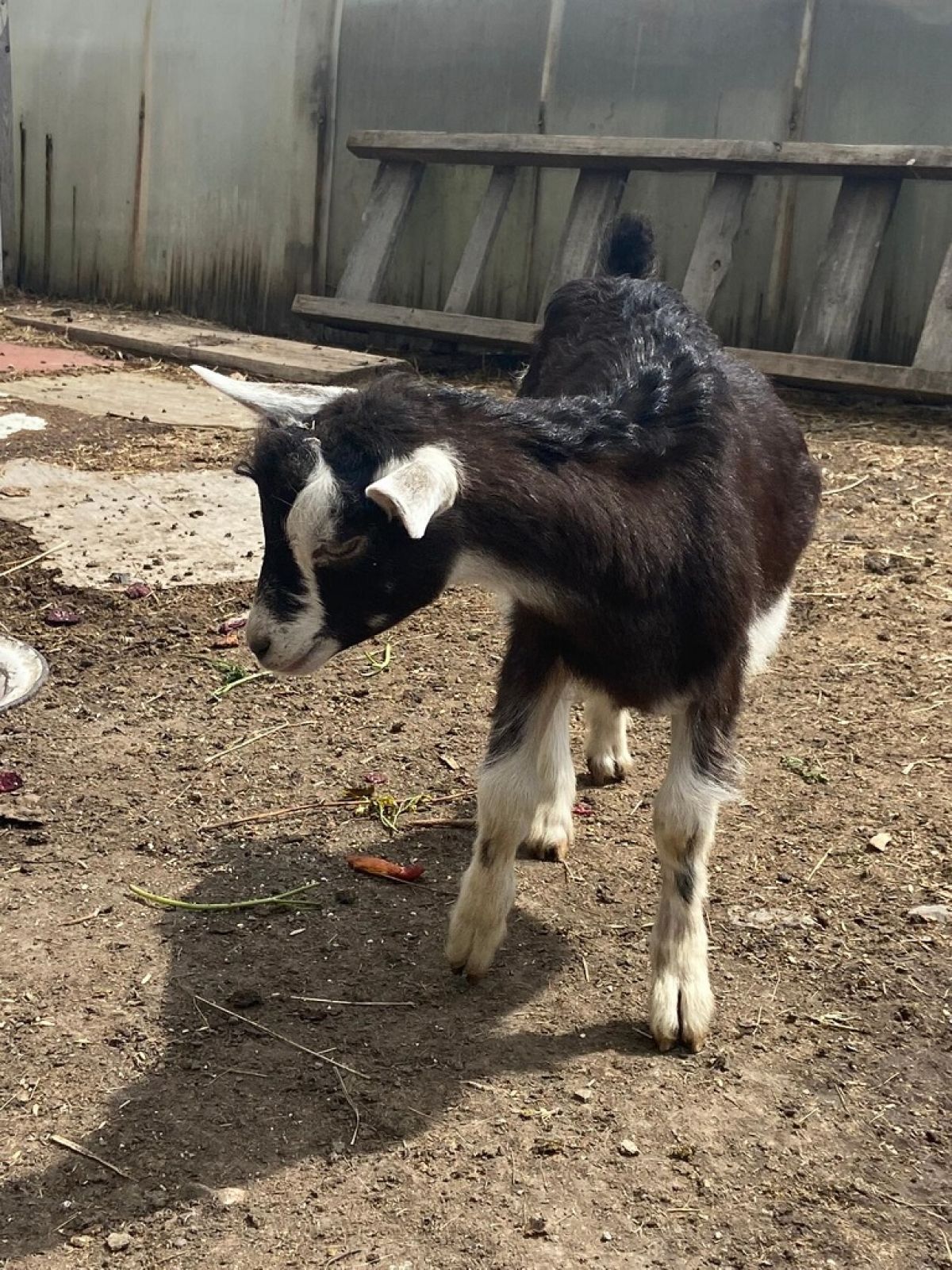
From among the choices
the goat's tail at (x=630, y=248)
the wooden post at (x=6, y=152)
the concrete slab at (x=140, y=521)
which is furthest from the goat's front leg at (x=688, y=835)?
the wooden post at (x=6, y=152)

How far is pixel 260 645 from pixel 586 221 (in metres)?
6.27

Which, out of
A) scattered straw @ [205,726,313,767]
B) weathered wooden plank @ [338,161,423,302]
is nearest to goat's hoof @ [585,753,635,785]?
scattered straw @ [205,726,313,767]

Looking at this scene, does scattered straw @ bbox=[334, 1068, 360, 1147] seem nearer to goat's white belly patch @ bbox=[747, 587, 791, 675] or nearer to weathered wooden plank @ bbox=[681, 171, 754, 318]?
goat's white belly patch @ bbox=[747, 587, 791, 675]

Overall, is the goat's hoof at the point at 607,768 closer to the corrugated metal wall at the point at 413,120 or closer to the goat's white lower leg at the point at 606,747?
the goat's white lower leg at the point at 606,747

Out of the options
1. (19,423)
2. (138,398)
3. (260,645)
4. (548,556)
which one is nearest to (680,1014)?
(548,556)

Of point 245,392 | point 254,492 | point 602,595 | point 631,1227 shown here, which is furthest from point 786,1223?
point 254,492

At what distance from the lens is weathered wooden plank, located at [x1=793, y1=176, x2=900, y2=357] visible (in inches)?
311

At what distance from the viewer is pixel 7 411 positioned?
7.13 meters

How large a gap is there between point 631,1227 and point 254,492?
4063 millimetres

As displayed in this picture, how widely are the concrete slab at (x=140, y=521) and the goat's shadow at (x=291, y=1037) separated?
184 centimetres

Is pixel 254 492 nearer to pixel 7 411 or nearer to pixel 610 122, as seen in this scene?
pixel 7 411

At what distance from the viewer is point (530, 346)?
8383 millimetres

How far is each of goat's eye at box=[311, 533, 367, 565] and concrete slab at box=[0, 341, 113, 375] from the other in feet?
18.8

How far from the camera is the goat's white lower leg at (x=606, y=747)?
4.22 metres
